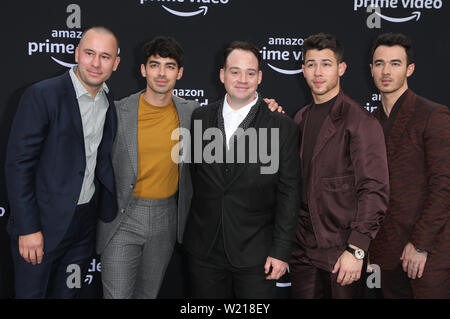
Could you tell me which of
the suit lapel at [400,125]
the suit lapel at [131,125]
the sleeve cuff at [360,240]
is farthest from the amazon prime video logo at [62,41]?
the sleeve cuff at [360,240]

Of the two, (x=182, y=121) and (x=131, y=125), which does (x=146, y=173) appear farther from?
(x=182, y=121)

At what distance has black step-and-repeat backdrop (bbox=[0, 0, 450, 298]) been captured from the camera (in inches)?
142

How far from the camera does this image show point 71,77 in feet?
8.28

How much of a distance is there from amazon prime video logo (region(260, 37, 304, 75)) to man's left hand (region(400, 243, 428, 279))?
2067mm

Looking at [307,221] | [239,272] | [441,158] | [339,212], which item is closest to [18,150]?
[239,272]

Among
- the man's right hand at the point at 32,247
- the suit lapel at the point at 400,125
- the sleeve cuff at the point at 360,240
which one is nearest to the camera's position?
the sleeve cuff at the point at 360,240

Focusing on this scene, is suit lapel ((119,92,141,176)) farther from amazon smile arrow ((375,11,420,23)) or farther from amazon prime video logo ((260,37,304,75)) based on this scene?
amazon smile arrow ((375,11,420,23))

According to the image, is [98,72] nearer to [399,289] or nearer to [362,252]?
[362,252]

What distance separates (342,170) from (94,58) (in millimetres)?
1817

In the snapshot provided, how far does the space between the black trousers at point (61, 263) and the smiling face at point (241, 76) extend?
1.29 meters

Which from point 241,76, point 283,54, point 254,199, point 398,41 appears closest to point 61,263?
point 254,199

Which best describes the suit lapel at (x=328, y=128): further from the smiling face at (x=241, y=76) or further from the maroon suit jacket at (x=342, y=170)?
the smiling face at (x=241, y=76)

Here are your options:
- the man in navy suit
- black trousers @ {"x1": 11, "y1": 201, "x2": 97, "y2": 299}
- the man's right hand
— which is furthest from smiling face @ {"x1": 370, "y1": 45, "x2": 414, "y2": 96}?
the man's right hand

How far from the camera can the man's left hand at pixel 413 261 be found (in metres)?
2.56
